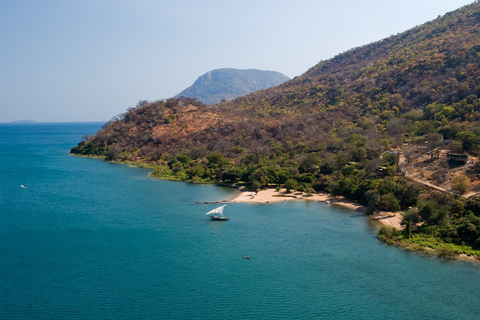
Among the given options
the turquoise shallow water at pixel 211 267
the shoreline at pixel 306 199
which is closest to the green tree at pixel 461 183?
the shoreline at pixel 306 199

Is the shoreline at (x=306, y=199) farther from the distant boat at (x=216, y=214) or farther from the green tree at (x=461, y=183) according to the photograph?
the distant boat at (x=216, y=214)

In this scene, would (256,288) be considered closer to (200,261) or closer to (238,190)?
(200,261)

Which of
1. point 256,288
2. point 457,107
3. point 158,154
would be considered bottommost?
point 256,288

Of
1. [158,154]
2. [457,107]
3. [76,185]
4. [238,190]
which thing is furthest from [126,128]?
[457,107]

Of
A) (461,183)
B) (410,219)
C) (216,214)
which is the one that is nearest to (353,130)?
(461,183)

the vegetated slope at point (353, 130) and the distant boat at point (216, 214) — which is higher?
the vegetated slope at point (353, 130)

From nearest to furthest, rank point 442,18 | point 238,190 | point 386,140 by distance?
point 238,190
point 386,140
point 442,18

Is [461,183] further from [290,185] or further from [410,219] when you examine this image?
[290,185]
